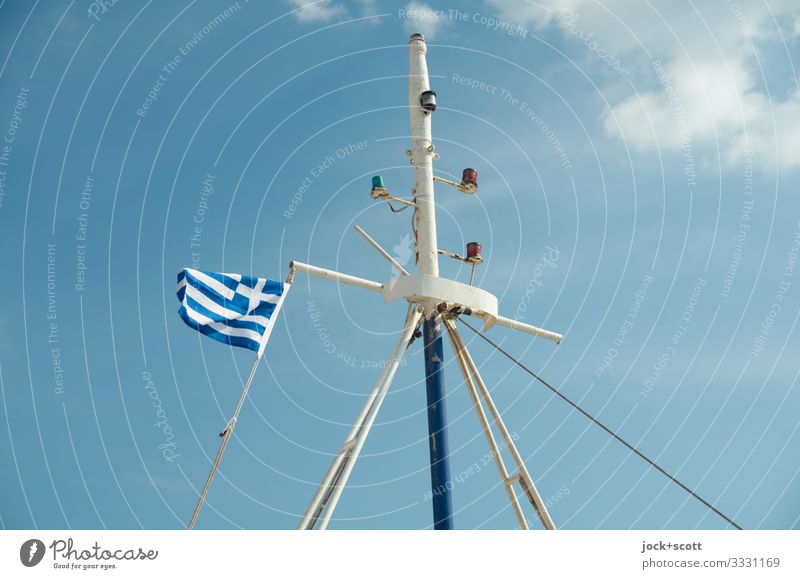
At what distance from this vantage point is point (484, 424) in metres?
20.1

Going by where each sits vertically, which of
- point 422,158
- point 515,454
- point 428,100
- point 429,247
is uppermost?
point 428,100

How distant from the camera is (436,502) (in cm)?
1842

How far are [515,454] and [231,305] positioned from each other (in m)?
6.96

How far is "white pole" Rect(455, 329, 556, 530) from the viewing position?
62.4 ft

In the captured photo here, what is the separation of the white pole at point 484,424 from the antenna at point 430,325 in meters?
0.02

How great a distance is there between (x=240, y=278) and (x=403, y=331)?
3.70 m
